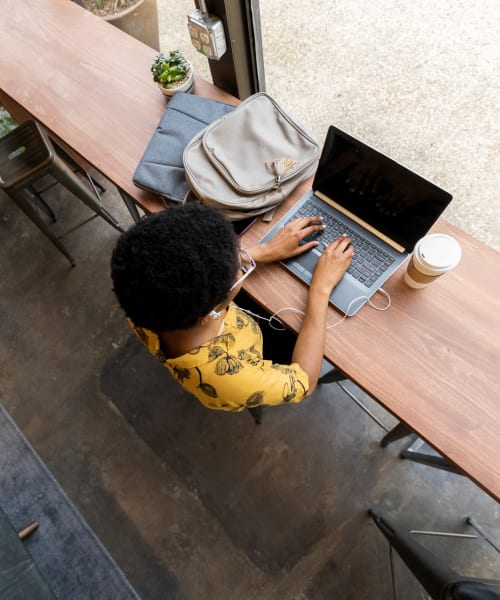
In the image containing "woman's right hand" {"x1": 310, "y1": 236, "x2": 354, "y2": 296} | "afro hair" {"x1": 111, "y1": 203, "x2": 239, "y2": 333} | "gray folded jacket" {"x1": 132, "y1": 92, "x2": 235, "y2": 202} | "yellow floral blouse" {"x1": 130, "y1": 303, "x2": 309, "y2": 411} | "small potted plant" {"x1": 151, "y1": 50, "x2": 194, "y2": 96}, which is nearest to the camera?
"afro hair" {"x1": 111, "y1": 203, "x2": 239, "y2": 333}

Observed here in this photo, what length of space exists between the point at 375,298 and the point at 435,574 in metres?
0.70

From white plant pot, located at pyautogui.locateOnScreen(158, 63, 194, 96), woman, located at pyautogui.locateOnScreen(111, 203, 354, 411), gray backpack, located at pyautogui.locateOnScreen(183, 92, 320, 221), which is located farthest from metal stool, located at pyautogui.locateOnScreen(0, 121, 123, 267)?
woman, located at pyautogui.locateOnScreen(111, 203, 354, 411)

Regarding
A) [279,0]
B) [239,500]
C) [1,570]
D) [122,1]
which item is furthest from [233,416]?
[122,1]

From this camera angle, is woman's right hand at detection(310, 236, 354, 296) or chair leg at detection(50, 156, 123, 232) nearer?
woman's right hand at detection(310, 236, 354, 296)

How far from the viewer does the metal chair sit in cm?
81

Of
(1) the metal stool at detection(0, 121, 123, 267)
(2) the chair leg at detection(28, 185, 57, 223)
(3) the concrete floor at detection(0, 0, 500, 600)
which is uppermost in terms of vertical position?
(1) the metal stool at detection(0, 121, 123, 267)

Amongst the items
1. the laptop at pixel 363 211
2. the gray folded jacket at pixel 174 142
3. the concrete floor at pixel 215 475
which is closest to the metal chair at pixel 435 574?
the concrete floor at pixel 215 475

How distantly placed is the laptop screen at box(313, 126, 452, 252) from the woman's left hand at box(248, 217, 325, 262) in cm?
11

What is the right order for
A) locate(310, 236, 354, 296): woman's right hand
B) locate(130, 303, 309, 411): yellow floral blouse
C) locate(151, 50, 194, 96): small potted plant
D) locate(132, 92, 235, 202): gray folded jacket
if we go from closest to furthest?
locate(130, 303, 309, 411): yellow floral blouse < locate(310, 236, 354, 296): woman's right hand < locate(132, 92, 235, 202): gray folded jacket < locate(151, 50, 194, 96): small potted plant

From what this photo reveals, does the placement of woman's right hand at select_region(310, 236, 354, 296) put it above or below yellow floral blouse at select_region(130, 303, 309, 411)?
above

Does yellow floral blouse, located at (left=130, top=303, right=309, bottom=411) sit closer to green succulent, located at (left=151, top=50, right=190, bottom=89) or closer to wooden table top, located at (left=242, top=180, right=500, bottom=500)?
wooden table top, located at (left=242, top=180, right=500, bottom=500)

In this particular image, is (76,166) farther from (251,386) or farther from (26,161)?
(251,386)

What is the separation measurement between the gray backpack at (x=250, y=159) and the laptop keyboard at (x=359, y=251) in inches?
5.2

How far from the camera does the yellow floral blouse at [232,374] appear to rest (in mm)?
889
